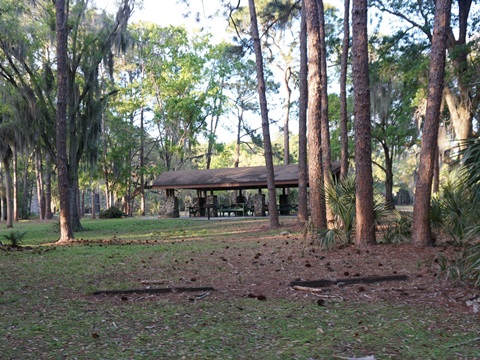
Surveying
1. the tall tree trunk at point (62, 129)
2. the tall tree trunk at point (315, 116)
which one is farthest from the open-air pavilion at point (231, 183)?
the tall tree trunk at point (315, 116)

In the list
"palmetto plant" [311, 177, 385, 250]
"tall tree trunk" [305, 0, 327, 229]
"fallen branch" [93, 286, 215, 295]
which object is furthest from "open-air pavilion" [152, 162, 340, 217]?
"fallen branch" [93, 286, 215, 295]

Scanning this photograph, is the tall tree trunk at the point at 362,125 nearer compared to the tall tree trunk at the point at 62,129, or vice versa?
the tall tree trunk at the point at 362,125

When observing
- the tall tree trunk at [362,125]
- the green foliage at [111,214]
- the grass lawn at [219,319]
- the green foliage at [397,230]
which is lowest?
the grass lawn at [219,319]

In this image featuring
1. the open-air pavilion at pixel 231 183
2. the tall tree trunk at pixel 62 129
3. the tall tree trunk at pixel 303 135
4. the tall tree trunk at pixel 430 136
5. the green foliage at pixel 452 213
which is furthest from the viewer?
the open-air pavilion at pixel 231 183

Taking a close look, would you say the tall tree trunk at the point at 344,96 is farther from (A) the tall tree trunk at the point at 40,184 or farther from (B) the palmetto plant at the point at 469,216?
(A) the tall tree trunk at the point at 40,184

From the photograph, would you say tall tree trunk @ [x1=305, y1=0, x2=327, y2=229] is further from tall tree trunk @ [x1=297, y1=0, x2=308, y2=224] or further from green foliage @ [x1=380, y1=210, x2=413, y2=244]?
tall tree trunk @ [x1=297, y1=0, x2=308, y2=224]

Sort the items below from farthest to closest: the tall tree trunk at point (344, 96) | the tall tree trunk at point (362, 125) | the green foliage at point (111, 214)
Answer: the green foliage at point (111, 214) < the tall tree trunk at point (344, 96) < the tall tree trunk at point (362, 125)

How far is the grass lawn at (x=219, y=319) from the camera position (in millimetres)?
3336

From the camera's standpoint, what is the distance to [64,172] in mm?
11742

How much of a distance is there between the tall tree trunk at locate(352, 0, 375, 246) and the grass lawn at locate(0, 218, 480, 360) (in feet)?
4.17

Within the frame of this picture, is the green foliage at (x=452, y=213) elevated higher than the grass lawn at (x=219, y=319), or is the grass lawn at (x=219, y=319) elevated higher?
the green foliage at (x=452, y=213)

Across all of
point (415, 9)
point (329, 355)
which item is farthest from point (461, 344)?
point (415, 9)

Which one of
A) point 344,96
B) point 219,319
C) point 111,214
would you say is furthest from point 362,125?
point 111,214

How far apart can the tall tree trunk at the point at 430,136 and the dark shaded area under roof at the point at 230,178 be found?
47.5ft
